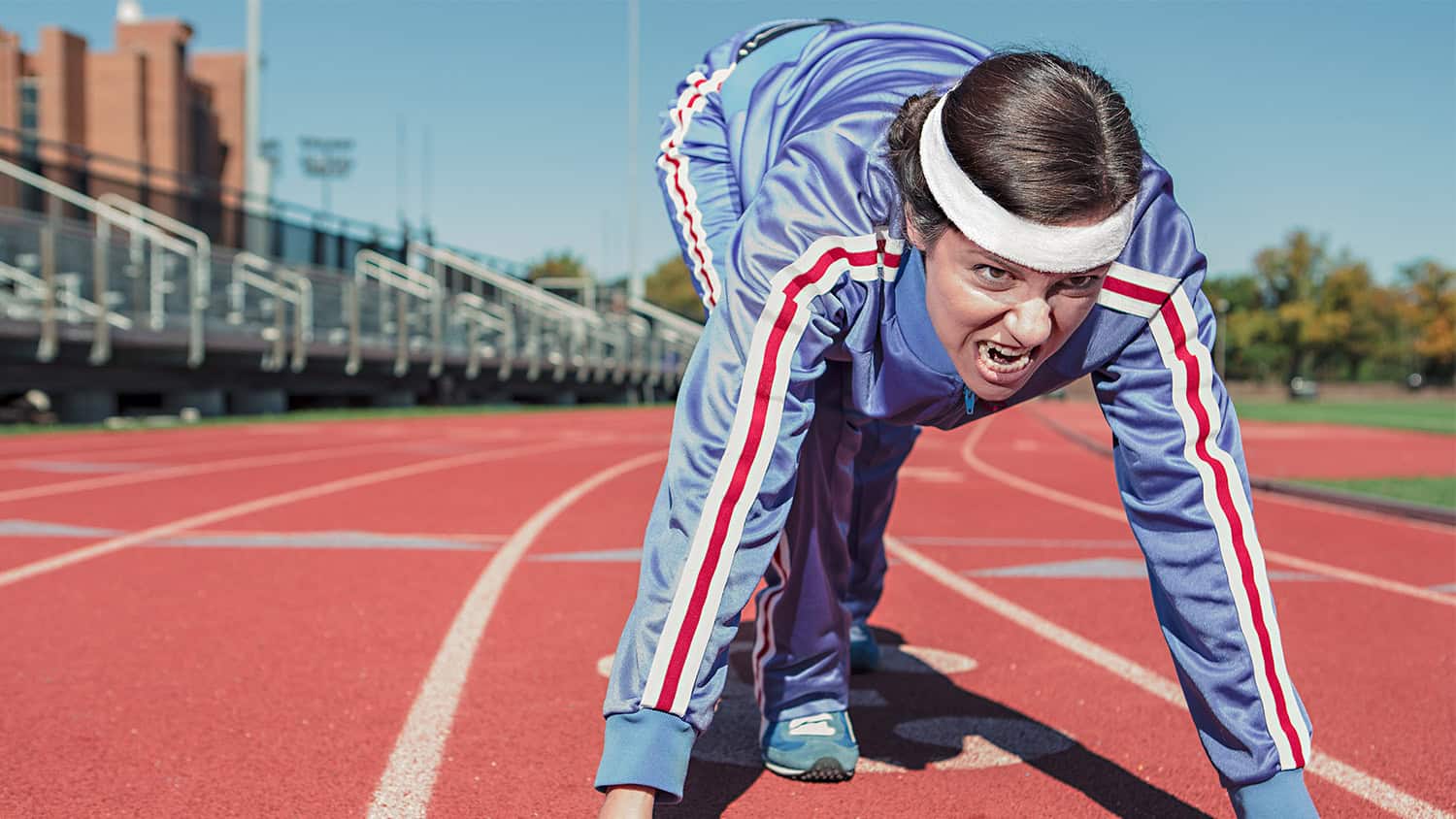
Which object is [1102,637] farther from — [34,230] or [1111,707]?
[34,230]

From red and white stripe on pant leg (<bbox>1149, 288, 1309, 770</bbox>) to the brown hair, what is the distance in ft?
1.09

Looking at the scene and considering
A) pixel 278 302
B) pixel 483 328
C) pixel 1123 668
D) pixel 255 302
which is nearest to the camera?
pixel 1123 668

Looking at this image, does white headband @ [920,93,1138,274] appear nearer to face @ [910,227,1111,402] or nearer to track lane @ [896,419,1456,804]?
face @ [910,227,1111,402]

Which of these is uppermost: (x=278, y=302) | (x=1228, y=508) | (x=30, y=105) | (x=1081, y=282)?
(x=30, y=105)

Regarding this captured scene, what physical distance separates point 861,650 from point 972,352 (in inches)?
81.8

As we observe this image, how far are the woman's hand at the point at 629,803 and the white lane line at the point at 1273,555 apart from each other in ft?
10.3

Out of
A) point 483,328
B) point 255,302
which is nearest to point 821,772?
point 255,302

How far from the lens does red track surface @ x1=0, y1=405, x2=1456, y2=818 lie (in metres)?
2.92

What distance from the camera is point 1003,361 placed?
2.18 metres

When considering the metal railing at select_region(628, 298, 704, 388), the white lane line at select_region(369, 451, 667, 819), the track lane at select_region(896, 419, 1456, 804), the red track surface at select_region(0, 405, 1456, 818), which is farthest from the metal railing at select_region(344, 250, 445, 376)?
the track lane at select_region(896, 419, 1456, 804)

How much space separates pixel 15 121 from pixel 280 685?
36.6 meters

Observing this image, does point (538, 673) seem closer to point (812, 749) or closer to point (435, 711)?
point (435, 711)

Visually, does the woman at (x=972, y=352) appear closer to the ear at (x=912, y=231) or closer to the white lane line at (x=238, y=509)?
the ear at (x=912, y=231)

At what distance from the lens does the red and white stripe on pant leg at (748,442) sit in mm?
2172
